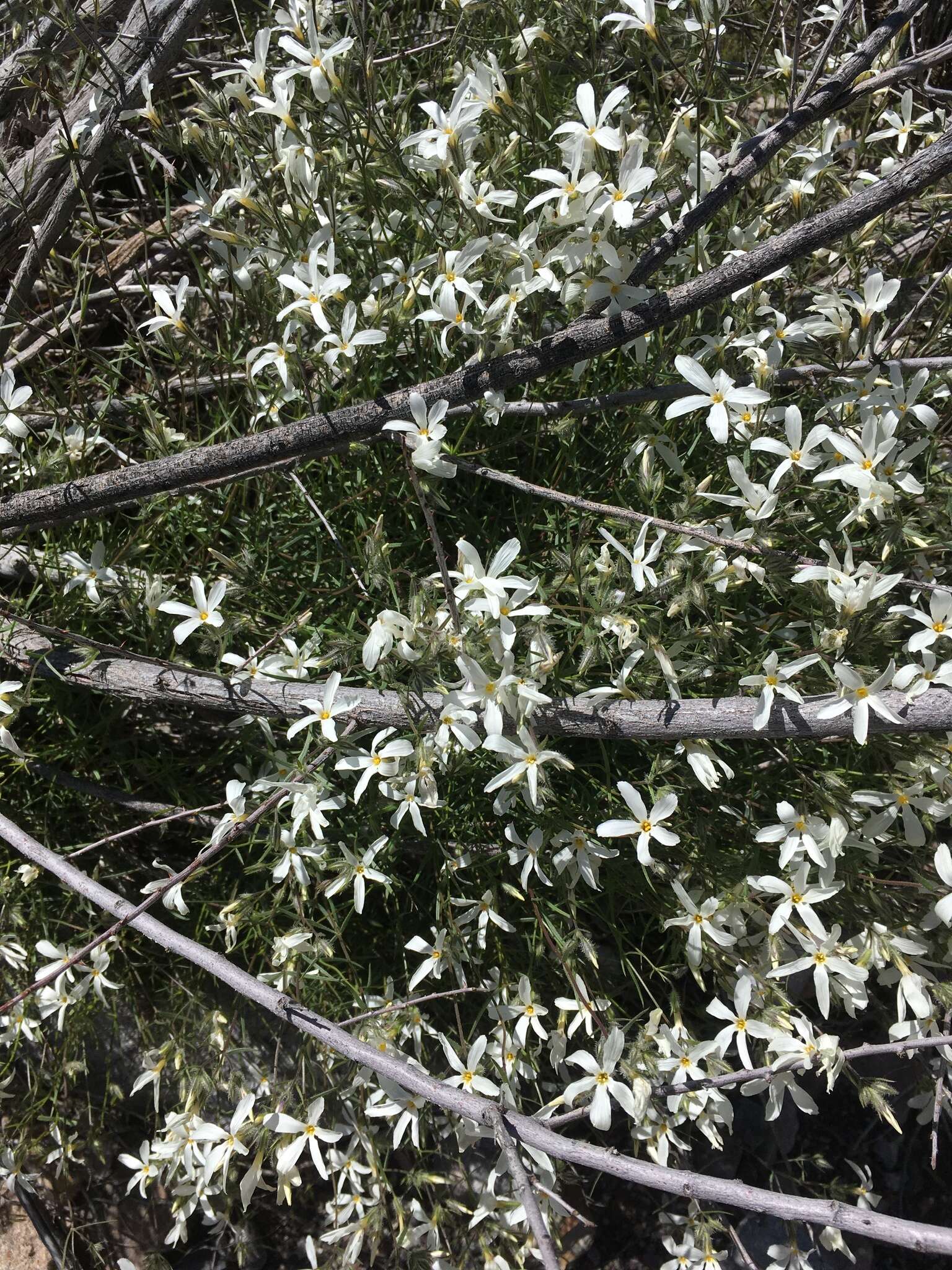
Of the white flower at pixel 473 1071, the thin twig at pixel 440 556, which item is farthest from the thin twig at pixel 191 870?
the white flower at pixel 473 1071

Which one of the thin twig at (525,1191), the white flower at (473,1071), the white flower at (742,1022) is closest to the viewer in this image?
the thin twig at (525,1191)

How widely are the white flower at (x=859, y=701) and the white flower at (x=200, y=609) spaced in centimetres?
139

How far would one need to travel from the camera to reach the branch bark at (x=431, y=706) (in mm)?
1950

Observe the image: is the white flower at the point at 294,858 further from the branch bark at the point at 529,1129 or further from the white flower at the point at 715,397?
the white flower at the point at 715,397

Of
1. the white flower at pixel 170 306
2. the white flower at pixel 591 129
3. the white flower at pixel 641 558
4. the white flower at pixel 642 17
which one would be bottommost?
the white flower at pixel 641 558

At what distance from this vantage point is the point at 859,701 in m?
1.86

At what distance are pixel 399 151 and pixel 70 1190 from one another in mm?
3422

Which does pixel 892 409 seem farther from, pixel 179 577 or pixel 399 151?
pixel 179 577

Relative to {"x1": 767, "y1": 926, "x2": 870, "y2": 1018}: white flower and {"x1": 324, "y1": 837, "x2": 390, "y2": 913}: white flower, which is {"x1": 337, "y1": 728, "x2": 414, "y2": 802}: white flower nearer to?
{"x1": 324, "y1": 837, "x2": 390, "y2": 913}: white flower

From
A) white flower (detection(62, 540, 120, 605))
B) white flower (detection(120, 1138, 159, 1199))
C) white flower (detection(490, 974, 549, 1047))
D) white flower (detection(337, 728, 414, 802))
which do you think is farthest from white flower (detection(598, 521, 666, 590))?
white flower (detection(120, 1138, 159, 1199))

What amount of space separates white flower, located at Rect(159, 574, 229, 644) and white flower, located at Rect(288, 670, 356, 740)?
31 centimetres

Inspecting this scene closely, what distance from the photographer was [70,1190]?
10.5 ft

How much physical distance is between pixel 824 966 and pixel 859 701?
743 mm

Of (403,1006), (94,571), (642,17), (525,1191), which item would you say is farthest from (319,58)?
(525,1191)
